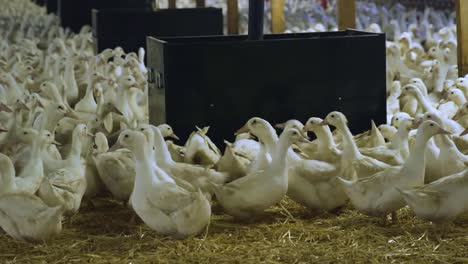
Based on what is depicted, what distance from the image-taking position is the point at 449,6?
16.7 m

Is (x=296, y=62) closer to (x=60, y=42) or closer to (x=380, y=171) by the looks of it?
(x=380, y=171)

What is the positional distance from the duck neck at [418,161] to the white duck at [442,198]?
22cm

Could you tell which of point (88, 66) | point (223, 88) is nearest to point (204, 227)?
point (223, 88)

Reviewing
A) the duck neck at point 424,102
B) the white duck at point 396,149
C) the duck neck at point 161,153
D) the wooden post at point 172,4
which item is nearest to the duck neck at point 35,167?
the duck neck at point 161,153

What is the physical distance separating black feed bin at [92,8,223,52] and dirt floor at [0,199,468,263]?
639cm

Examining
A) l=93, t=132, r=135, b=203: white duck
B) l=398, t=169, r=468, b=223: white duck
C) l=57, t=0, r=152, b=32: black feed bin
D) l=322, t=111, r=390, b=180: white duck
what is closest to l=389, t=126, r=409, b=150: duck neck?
l=322, t=111, r=390, b=180: white duck

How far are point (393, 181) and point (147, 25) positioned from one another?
7358 millimetres

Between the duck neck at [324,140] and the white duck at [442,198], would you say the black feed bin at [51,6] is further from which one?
the white duck at [442,198]

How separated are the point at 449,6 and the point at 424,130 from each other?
12116 mm

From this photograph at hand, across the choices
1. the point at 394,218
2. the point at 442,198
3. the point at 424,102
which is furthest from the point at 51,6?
the point at 442,198

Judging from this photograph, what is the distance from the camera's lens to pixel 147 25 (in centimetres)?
1195

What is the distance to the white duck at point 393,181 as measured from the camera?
5098 millimetres

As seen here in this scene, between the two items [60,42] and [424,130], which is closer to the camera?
[424,130]

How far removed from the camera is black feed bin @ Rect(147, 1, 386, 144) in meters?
6.75
